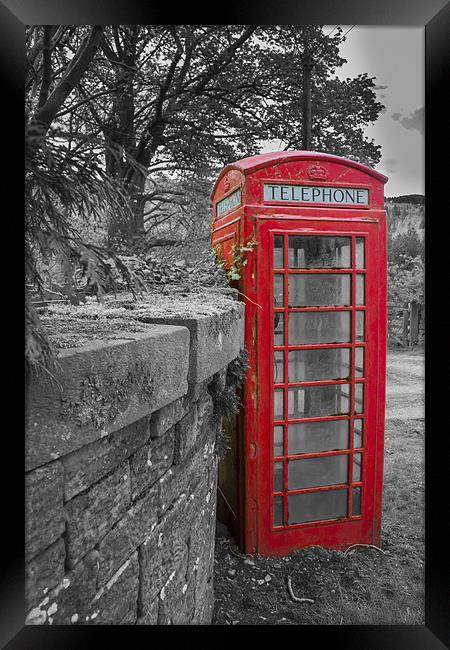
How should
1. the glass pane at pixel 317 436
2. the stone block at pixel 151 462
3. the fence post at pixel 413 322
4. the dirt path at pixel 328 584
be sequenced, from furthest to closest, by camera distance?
the fence post at pixel 413 322, the glass pane at pixel 317 436, the dirt path at pixel 328 584, the stone block at pixel 151 462

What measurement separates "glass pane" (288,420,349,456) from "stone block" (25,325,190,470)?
1.92m

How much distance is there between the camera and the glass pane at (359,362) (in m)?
3.10

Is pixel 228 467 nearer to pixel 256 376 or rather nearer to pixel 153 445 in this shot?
pixel 256 376

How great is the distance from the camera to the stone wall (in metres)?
0.99

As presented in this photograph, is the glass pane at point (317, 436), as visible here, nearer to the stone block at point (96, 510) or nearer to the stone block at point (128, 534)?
the stone block at point (128, 534)

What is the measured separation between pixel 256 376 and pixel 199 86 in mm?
2889

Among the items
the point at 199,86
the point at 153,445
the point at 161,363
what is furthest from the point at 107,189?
the point at 199,86

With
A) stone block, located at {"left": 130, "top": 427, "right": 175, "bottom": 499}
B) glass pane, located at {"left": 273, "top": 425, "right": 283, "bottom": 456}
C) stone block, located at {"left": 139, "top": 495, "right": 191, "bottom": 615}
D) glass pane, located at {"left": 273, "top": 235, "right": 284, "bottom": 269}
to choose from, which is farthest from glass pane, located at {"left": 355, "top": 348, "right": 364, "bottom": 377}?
stone block, located at {"left": 130, "top": 427, "right": 175, "bottom": 499}

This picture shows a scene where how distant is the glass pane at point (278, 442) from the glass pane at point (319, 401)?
0.14 metres

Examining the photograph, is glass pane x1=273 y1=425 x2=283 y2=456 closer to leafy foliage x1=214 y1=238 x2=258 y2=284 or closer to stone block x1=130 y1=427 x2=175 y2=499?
leafy foliage x1=214 y1=238 x2=258 y2=284

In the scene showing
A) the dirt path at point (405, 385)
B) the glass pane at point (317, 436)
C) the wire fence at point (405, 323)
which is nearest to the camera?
the glass pane at point (317, 436)

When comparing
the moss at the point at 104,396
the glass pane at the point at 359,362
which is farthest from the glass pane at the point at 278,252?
the moss at the point at 104,396
